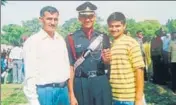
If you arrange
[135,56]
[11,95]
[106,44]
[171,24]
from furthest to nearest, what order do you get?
[11,95]
[171,24]
[106,44]
[135,56]

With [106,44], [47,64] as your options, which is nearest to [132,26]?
[106,44]

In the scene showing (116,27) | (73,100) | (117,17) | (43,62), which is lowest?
(73,100)

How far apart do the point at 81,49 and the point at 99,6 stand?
0.49 metres

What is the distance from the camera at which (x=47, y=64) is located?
4.10 m

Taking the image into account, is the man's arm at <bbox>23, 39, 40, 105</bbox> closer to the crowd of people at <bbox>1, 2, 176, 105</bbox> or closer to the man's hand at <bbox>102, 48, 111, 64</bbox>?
the crowd of people at <bbox>1, 2, 176, 105</bbox>

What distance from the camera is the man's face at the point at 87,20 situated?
4.19 m

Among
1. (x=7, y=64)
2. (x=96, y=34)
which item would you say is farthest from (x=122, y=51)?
(x=7, y=64)

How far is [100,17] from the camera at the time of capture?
419cm

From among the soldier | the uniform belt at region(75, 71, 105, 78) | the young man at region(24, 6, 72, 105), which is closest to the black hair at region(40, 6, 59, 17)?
the young man at region(24, 6, 72, 105)

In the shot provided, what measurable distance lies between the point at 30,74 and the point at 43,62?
0.18 meters

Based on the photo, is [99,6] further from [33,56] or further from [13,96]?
[13,96]

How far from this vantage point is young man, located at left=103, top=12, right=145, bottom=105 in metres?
4.08

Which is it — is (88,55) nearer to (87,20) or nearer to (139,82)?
(87,20)

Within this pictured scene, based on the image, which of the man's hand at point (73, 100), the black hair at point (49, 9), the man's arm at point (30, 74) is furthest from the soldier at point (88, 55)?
the man's arm at point (30, 74)
